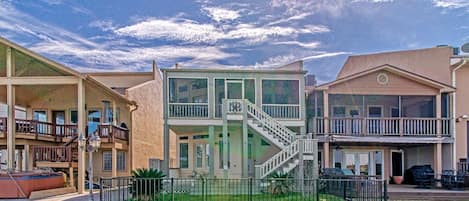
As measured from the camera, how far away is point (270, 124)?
2188 centimetres

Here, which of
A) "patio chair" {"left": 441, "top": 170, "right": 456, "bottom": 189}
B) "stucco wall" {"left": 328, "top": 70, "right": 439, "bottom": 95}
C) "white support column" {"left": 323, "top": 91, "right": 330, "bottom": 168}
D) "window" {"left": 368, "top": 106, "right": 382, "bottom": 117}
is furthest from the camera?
"window" {"left": 368, "top": 106, "right": 382, "bottom": 117}

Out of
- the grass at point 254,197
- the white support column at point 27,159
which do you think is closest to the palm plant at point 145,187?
the grass at point 254,197

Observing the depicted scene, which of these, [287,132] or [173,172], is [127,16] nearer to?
[173,172]

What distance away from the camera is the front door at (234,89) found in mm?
23047

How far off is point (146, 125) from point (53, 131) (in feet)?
20.9

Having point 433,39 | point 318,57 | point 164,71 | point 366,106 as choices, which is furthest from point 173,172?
point 433,39

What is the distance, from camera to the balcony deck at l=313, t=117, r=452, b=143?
23.1m

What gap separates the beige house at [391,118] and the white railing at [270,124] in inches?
74.6

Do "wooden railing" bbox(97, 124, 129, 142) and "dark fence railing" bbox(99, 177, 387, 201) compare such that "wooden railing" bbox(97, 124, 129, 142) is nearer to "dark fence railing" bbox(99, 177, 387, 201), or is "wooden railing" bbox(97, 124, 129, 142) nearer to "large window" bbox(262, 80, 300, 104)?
"dark fence railing" bbox(99, 177, 387, 201)

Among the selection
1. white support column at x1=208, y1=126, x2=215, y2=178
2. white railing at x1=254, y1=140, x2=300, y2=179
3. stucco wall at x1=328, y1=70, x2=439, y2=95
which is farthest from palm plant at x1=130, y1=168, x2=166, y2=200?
stucco wall at x1=328, y1=70, x2=439, y2=95

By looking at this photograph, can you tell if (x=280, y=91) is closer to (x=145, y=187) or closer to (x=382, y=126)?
(x=382, y=126)

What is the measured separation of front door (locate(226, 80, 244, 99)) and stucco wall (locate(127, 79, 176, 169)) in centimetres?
583

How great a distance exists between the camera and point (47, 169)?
23.2m

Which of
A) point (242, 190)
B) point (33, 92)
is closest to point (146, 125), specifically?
point (33, 92)
